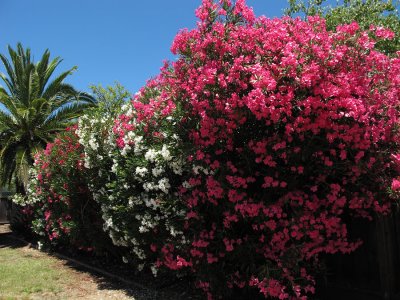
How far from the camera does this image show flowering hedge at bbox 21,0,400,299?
4.20 meters

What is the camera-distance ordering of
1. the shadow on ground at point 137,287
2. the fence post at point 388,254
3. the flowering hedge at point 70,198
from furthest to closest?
the flowering hedge at point 70,198 < the shadow on ground at point 137,287 < the fence post at point 388,254

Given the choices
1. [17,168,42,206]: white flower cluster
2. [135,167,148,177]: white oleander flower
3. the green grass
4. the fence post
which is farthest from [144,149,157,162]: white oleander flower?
[17,168,42,206]: white flower cluster

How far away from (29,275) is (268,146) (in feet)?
19.3

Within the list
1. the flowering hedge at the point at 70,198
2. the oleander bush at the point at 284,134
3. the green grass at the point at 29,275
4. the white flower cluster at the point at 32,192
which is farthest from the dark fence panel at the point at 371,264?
the white flower cluster at the point at 32,192

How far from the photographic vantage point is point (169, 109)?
5125mm

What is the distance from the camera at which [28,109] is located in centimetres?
1302

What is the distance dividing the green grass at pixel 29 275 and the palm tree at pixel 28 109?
2.95 m

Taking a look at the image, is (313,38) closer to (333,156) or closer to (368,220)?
(333,156)

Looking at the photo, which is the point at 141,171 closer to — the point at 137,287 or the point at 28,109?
the point at 137,287

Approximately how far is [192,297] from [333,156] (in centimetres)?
302

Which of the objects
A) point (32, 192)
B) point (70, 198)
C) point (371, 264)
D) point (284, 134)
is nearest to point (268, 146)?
point (284, 134)

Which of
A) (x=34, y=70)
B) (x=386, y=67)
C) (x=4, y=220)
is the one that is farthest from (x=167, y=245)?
(x=4, y=220)

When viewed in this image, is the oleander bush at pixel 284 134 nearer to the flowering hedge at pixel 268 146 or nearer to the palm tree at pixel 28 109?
the flowering hedge at pixel 268 146

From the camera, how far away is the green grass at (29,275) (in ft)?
21.6
